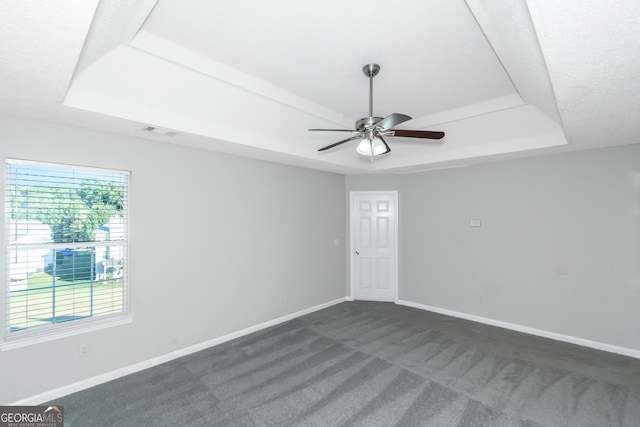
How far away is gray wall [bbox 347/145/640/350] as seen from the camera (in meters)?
3.53

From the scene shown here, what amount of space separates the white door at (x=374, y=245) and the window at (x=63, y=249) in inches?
150

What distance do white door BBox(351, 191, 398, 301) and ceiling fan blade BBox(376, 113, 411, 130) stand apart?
3.27m

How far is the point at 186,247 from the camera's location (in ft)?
11.5

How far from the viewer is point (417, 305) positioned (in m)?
5.27

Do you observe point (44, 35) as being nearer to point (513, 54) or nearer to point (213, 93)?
point (213, 93)

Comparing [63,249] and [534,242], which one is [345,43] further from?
[534,242]

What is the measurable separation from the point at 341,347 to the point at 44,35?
374cm

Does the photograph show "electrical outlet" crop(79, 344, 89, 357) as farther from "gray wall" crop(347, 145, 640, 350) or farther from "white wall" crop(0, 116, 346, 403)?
"gray wall" crop(347, 145, 640, 350)

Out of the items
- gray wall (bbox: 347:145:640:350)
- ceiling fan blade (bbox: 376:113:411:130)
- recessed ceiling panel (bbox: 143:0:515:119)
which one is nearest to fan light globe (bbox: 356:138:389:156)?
ceiling fan blade (bbox: 376:113:411:130)

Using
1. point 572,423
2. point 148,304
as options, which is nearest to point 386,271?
point 572,423

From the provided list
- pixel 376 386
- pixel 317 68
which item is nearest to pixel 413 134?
pixel 317 68

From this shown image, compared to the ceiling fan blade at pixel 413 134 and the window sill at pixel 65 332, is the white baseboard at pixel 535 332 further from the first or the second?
the window sill at pixel 65 332

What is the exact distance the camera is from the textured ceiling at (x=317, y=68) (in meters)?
1.47

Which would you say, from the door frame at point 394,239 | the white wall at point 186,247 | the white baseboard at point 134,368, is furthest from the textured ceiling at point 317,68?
the white baseboard at point 134,368
